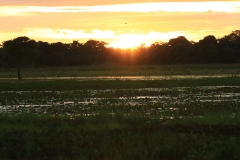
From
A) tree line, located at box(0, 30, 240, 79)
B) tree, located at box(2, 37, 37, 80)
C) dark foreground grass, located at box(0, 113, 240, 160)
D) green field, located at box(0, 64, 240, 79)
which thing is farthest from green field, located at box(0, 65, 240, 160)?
tree line, located at box(0, 30, 240, 79)

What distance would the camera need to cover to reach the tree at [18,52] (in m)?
54.5

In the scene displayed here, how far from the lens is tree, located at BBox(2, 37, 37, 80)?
179 ft

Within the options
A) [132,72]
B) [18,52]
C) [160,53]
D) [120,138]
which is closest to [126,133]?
[120,138]

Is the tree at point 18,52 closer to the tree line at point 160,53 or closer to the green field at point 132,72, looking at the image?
the green field at point 132,72

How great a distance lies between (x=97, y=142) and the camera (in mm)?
12531

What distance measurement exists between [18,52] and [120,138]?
4366 centimetres

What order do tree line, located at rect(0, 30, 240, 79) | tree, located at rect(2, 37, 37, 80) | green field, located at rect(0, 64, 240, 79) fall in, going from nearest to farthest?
tree, located at rect(2, 37, 37, 80) → green field, located at rect(0, 64, 240, 79) → tree line, located at rect(0, 30, 240, 79)

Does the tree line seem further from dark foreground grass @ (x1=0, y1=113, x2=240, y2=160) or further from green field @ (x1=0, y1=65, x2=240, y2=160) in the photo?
dark foreground grass @ (x1=0, y1=113, x2=240, y2=160)

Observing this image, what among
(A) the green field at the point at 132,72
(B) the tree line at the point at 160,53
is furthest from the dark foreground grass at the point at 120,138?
(B) the tree line at the point at 160,53

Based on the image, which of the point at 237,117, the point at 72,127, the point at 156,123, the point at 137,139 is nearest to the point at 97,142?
the point at 137,139

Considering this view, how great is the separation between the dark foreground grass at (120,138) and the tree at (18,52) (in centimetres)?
3886

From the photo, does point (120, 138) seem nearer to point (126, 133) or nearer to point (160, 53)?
point (126, 133)

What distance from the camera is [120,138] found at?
506 inches

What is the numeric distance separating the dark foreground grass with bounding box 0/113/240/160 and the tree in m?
38.9
